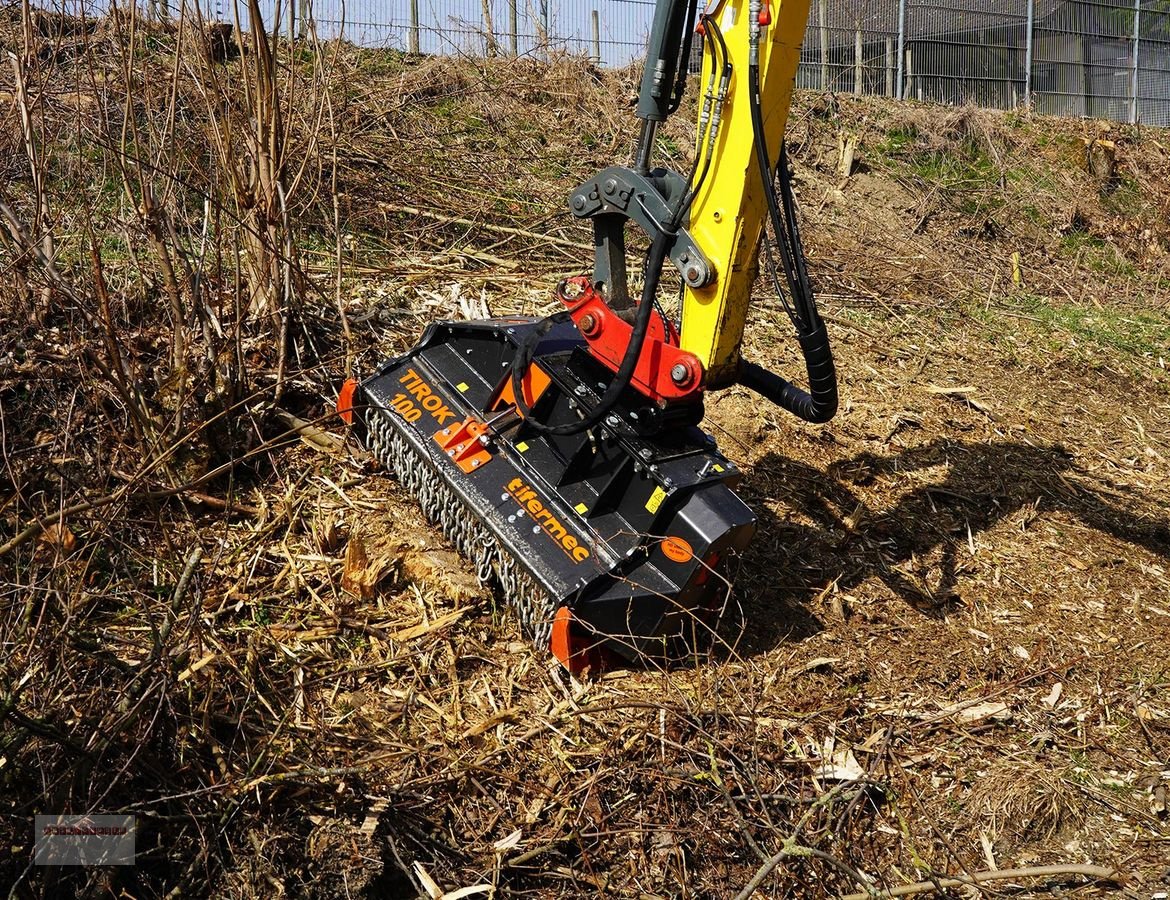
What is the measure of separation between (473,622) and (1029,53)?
14.0 m

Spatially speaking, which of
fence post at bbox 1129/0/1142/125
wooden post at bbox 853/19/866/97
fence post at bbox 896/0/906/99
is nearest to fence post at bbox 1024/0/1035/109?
fence post at bbox 896/0/906/99

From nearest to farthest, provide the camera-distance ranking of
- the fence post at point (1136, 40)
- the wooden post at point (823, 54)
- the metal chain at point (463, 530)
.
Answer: the metal chain at point (463, 530) < the wooden post at point (823, 54) < the fence post at point (1136, 40)

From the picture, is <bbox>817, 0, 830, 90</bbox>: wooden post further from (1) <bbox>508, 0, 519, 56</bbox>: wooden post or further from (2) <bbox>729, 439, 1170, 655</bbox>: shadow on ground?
(2) <bbox>729, 439, 1170, 655</bbox>: shadow on ground

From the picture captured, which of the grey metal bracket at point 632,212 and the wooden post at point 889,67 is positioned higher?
the wooden post at point 889,67

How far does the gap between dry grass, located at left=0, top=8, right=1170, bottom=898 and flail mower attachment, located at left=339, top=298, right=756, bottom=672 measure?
173mm

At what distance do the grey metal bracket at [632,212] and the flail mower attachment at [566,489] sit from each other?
0.36 meters

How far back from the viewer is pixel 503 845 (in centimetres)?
320

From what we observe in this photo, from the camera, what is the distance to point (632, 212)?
159 inches

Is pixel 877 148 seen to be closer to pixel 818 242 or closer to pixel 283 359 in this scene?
pixel 818 242

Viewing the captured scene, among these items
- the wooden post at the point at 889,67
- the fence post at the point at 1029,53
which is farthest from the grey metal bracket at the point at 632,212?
the fence post at the point at 1029,53

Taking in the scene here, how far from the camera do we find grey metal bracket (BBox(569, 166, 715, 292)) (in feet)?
12.9

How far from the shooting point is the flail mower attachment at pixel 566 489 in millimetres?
3814

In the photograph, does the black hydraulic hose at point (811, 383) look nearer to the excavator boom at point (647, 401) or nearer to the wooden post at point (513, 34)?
the excavator boom at point (647, 401)

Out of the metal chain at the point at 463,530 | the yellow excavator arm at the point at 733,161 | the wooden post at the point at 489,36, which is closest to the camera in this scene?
the yellow excavator arm at the point at 733,161
